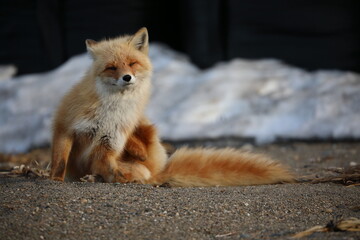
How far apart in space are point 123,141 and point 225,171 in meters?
0.89

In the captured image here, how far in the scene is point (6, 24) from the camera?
31.6 feet

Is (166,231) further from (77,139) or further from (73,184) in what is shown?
(77,139)

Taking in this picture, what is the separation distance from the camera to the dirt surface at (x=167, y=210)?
2.86m

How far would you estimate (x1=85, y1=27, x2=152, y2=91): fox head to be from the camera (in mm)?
4051

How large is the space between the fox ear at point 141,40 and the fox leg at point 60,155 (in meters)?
1.02

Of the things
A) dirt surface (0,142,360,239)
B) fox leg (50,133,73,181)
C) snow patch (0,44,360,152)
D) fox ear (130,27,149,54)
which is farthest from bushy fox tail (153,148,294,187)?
snow patch (0,44,360,152)

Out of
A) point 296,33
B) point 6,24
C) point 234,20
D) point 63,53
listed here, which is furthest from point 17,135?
point 296,33

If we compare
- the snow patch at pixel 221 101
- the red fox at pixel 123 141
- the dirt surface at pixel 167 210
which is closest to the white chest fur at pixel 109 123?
the red fox at pixel 123 141

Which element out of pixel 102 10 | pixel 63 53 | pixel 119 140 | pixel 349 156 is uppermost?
pixel 102 10

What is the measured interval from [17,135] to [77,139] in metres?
4.35

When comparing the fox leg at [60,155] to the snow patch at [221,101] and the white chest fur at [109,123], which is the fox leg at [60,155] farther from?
the snow patch at [221,101]

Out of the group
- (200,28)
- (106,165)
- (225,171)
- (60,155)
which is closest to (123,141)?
(106,165)

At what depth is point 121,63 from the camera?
13.6ft

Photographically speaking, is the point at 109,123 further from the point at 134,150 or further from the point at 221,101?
the point at 221,101
